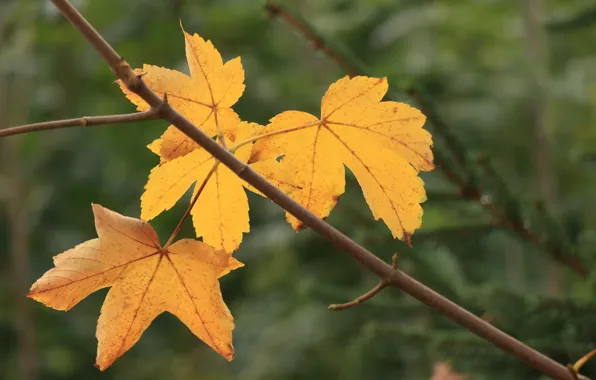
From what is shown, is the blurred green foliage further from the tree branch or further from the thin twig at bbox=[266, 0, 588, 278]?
the tree branch

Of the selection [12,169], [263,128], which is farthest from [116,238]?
[12,169]

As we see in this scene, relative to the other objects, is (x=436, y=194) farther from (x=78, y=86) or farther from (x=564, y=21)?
(x=78, y=86)

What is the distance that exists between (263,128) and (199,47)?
4 centimetres

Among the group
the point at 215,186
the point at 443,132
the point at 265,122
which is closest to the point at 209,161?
the point at 215,186

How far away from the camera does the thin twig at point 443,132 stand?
477mm

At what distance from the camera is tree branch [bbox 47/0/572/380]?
23 centimetres

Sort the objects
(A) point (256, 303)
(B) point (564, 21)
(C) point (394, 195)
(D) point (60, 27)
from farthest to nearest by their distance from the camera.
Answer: (A) point (256, 303) < (D) point (60, 27) < (B) point (564, 21) < (C) point (394, 195)

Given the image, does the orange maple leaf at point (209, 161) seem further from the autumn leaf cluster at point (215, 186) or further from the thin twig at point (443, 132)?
the thin twig at point (443, 132)

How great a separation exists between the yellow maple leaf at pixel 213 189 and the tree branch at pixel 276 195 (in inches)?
2.1

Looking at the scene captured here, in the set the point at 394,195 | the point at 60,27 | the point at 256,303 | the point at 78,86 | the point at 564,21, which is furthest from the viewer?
the point at 78,86

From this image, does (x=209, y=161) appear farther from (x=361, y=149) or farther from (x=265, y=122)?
(x=265, y=122)

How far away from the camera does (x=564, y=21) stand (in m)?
0.76

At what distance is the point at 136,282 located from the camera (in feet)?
0.95

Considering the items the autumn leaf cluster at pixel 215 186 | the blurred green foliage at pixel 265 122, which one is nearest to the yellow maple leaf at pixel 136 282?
the autumn leaf cluster at pixel 215 186
